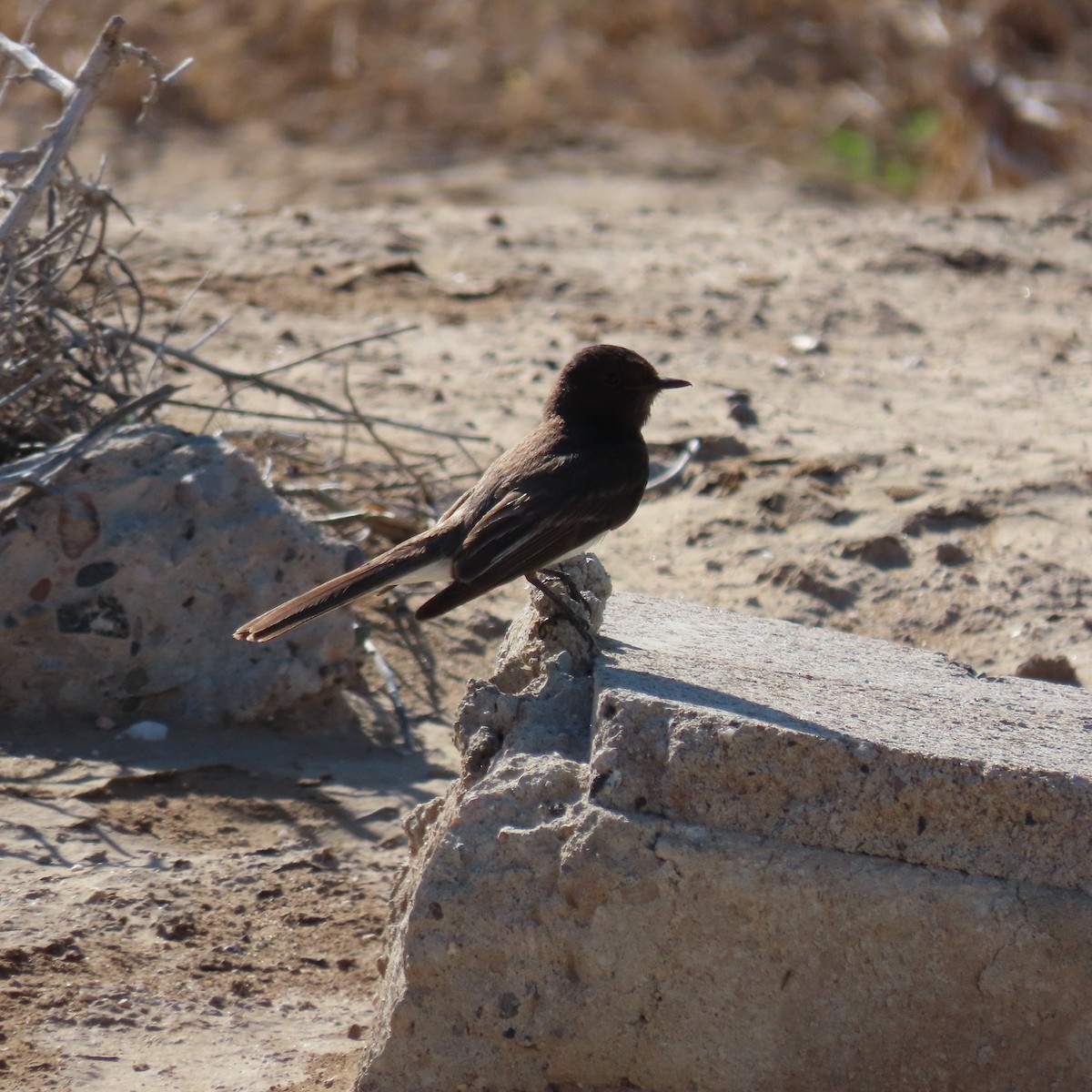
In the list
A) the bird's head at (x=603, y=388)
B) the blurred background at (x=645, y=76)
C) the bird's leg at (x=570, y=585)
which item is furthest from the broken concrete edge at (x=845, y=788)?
the blurred background at (x=645, y=76)

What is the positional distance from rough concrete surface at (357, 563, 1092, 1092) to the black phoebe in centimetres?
89

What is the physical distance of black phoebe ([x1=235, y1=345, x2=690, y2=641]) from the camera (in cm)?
430

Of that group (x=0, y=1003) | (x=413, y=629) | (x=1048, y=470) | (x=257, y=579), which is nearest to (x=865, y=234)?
(x=1048, y=470)

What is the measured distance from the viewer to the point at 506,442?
7.43 m

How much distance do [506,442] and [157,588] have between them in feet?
7.64

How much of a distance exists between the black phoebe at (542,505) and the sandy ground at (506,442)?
817 millimetres

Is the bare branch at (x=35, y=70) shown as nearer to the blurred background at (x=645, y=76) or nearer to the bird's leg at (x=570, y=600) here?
the bird's leg at (x=570, y=600)

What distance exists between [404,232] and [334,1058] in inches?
276

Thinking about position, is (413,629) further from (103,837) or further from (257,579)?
(103,837)

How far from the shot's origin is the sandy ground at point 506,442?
4340mm

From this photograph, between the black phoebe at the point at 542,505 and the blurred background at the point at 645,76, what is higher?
the blurred background at the point at 645,76

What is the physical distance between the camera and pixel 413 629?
6414mm

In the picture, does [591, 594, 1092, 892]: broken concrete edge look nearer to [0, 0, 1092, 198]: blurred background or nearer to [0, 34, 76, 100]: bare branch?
[0, 34, 76, 100]: bare branch

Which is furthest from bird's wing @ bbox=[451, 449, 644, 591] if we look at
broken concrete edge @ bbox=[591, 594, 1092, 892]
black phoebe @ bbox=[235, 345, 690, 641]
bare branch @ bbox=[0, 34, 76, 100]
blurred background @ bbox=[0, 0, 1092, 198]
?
blurred background @ bbox=[0, 0, 1092, 198]
